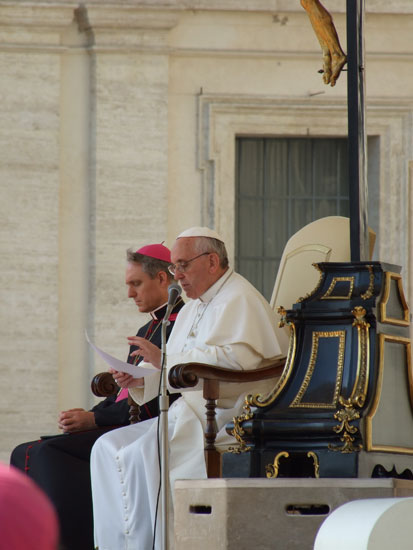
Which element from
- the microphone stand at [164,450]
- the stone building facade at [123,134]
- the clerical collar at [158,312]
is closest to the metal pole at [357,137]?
the microphone stand at [164,450]

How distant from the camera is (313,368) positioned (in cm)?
434

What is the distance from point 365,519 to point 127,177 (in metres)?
7.99

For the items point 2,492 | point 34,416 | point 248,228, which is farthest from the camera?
point 248,228

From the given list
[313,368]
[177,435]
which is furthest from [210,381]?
[313,368]

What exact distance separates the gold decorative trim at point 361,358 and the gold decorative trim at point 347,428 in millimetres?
35

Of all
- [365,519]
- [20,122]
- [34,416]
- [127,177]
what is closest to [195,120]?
[127,177]

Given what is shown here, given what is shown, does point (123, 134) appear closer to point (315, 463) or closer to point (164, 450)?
point (164, 450)

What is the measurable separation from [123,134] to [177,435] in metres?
4.72

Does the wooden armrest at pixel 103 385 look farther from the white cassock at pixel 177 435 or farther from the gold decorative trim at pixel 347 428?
the gold decorative trim at pixel 347 428

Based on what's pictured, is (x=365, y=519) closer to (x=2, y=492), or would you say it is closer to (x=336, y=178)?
(x=2, y=492)

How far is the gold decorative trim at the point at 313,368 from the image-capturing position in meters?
4.21

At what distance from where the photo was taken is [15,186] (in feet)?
31.3

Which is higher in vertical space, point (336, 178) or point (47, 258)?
point (336, 178)

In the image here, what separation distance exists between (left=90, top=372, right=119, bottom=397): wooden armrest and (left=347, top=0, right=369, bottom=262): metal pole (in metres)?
1.57
